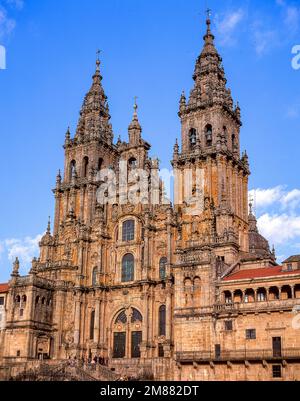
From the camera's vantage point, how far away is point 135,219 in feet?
223

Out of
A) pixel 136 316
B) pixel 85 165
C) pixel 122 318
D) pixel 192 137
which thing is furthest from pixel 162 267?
pixel 85 165

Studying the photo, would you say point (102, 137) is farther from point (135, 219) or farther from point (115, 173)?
point (135, 219)

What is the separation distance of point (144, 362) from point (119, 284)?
11.9 meters

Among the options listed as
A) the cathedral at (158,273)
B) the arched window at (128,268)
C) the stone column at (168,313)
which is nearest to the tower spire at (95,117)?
the cathedral at (158,273)

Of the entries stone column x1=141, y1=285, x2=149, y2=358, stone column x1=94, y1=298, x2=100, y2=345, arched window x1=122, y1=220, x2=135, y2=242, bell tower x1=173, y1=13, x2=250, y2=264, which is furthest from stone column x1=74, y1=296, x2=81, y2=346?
bell tower x1=173, y1=13, x2=250, y2=264

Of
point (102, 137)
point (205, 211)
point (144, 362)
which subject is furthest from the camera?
point (102, 137)

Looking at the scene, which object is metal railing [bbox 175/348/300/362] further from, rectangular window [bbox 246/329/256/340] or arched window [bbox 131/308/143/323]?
arched window [bbox 131/308/143/323]

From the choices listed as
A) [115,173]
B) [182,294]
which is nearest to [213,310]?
[182,294]

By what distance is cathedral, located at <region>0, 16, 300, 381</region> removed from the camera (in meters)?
50.9

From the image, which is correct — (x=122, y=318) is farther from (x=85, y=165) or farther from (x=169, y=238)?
(x=85, y=165)

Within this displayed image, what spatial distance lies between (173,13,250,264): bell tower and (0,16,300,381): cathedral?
17 cm

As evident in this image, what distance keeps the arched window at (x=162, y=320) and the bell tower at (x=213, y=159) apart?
8282 millimetres
